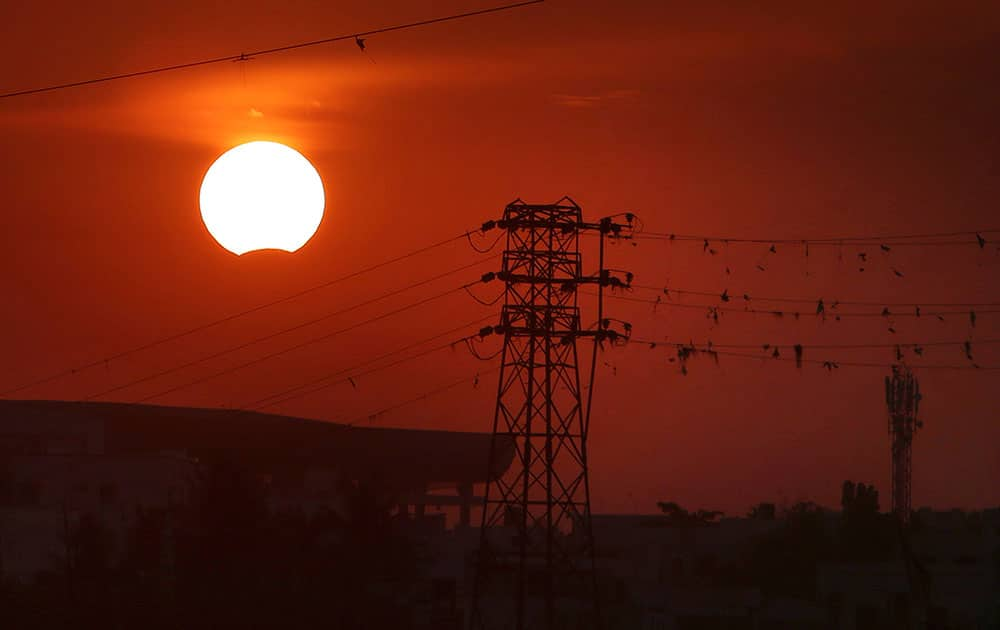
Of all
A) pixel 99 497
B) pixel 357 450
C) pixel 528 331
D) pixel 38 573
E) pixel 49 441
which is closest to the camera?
pixel 528 331

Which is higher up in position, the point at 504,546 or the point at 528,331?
the point at 528,331

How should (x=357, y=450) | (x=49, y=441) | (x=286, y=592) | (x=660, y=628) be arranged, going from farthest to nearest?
1. (x=357, y=450)
2. (x=49, y=441)
3. (x=660, y=628)
4. (x=286, y=592)

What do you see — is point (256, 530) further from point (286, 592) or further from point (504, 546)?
point (504, 546)

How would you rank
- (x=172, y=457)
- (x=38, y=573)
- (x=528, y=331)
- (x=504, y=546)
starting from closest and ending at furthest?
(x=528, y=331) → (x=38, y=573) → (x=504, y=546) → (x=172, y=457)

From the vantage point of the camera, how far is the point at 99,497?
79312mm

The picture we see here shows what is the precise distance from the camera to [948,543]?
6638cm

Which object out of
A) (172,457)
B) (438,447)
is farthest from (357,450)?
(172,457)

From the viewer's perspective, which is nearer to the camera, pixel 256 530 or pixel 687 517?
pixel 256 530

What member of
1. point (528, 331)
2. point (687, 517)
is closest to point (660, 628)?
point (528, 331)

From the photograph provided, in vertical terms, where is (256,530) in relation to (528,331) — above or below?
below

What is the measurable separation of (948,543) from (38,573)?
39.1 meters

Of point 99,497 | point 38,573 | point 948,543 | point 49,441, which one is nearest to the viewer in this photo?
point 38,573

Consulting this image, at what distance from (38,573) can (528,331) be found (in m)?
34.1

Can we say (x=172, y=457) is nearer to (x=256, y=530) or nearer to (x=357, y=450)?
(x=357, y=450)
